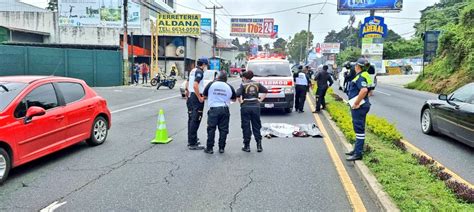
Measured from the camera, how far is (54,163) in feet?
22.0

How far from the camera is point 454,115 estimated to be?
8.14 metres

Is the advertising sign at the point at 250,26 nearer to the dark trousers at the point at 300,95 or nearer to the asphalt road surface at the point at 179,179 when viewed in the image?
the dark trousers at the point at 300,95

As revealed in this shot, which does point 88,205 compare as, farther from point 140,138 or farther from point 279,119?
point 279,119

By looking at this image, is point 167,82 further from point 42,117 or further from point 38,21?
point 42,117

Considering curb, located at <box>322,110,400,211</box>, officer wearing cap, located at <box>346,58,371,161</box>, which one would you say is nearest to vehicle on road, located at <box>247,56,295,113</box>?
officer wearing cap, located at <box>346,58,371,161</box>

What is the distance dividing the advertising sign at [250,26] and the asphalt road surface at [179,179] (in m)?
50.3

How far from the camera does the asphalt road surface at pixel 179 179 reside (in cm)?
485

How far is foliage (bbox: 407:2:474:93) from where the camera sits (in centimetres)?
2448

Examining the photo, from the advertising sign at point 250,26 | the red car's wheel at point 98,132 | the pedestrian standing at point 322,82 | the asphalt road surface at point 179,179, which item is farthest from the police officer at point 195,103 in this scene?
the advertising sign at point 250,26

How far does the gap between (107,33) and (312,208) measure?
40.8 metres

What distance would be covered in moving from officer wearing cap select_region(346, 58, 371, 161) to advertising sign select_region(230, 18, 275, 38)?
52.1m

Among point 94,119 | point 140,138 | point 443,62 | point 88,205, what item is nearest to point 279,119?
point 140,138

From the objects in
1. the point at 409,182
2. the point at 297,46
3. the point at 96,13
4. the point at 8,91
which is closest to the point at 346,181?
the point at 409,182

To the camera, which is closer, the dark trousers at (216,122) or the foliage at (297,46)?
the dark trousers at (216,122)
